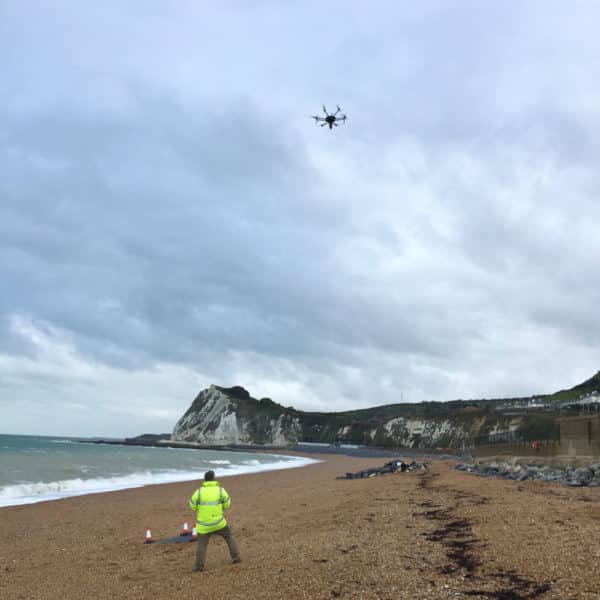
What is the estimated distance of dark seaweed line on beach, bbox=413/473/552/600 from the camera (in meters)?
6.81

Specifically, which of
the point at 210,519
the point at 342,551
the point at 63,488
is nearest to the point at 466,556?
the point at 342,551

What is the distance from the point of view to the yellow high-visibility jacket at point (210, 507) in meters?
9.84

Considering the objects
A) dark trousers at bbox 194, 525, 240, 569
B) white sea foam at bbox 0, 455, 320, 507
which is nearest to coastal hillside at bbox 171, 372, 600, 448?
white sea foam at bbox 0, 455, 320, 507

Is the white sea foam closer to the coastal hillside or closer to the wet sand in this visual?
the wet sand

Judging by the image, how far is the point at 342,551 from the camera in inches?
389

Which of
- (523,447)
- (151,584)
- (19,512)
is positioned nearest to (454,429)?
(523,447)

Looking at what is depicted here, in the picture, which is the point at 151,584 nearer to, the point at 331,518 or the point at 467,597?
the point at 467,597

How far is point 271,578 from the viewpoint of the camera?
8484 mm

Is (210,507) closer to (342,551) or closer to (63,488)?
(342,551)

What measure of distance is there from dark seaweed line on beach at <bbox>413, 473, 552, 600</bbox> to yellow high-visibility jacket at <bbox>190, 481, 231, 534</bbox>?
403 centimetres

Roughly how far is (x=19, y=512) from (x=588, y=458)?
2793 centimetres

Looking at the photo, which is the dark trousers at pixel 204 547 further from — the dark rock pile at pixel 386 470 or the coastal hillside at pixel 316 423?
the coastal hillside at pixel 316 423

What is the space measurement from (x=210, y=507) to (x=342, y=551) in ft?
8.39

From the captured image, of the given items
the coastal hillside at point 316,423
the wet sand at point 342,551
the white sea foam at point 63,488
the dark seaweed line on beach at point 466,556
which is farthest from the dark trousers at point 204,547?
the coastal hillside at point 316,423
